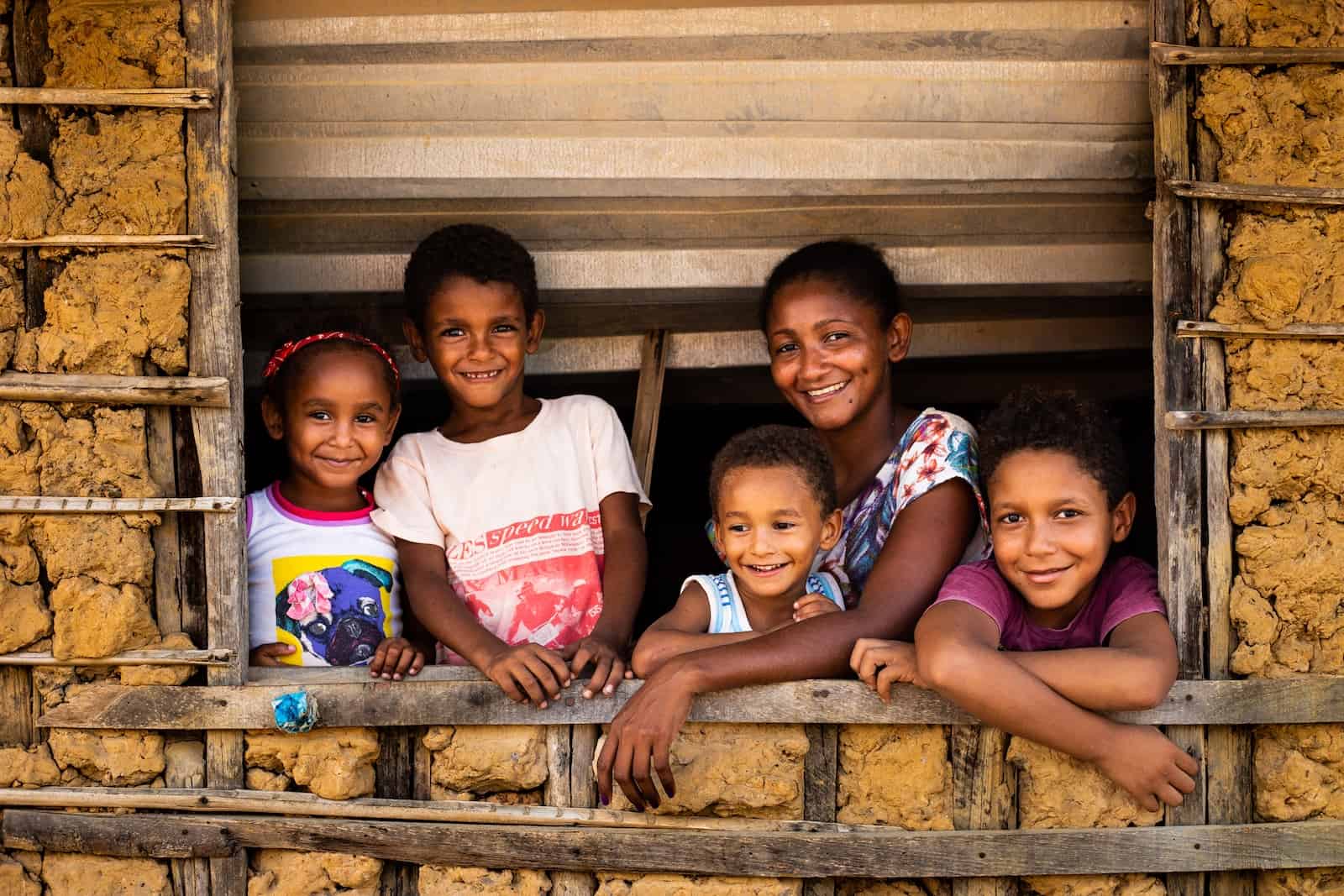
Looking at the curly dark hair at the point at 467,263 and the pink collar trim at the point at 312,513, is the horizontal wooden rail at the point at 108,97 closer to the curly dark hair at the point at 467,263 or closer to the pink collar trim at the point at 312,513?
the curly dark hair at the point at 467,263

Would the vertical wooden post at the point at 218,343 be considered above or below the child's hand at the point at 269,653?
above

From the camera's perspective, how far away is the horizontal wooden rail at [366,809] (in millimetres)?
2705

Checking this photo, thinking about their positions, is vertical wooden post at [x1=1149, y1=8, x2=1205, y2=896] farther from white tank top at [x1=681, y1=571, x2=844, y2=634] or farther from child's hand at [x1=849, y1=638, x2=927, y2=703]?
white tank top at [x1=681, y1=571, x2=844, y2=634]

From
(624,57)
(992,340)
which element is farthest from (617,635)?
(992,340)

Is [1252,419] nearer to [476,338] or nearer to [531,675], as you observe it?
[531,675]

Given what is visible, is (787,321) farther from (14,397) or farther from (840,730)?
(14,397)

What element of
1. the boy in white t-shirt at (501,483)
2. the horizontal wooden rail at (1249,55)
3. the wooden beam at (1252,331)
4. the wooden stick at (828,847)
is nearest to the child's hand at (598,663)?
the boy in white t-shirt at (501,483)

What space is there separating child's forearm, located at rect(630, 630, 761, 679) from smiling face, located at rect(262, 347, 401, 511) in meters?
0.96

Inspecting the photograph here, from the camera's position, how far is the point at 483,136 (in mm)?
3131

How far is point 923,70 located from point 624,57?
727 mm

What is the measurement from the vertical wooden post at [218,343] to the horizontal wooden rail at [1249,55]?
2086 mm

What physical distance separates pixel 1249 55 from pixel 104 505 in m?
2.68

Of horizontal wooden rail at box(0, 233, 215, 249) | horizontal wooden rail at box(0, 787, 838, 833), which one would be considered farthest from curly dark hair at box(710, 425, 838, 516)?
horizontal wooden rail at box(0, 233, 215, 249)

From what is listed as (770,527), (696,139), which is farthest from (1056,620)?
(696,139)
